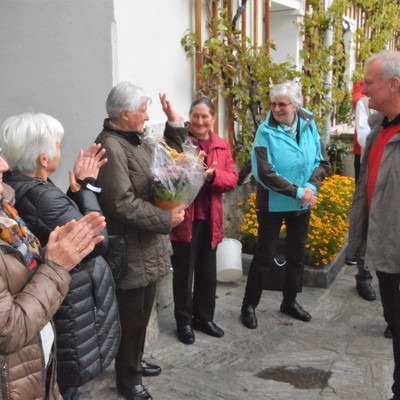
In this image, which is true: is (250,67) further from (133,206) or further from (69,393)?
(69,393)

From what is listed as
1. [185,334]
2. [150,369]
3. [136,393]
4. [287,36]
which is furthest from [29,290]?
[287,36]

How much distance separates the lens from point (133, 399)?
137 inches

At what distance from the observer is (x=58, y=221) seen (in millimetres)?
2465

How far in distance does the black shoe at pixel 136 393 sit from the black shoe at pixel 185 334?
852mm

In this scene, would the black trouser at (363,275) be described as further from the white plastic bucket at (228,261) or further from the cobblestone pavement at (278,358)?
the white plastic bucket at (228,261)

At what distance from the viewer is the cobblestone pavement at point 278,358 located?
3.68 meters

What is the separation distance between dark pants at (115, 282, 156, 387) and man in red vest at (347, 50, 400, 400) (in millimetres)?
1328

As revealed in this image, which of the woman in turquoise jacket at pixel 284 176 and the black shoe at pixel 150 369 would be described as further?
the woman in turquoise jacket at pixel 284 176

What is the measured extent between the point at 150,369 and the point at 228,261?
1.78 meters

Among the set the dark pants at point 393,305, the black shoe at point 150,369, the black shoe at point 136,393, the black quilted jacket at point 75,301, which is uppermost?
the black quilted jacket at point 75,301

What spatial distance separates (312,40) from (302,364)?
5.60 meters

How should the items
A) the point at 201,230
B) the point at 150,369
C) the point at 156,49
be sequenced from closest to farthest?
the point at 150,369 < the point at 201,230 < the point at 156,49

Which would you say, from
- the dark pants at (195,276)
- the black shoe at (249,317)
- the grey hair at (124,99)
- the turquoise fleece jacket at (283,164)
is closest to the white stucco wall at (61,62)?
the grey hair at (124,99)

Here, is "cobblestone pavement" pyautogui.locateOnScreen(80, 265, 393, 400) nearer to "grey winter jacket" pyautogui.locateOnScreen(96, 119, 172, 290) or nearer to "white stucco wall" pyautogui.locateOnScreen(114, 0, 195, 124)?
"grey winter jacket" pyautogui.locateOnScreen(96, 119, 172, 290)
